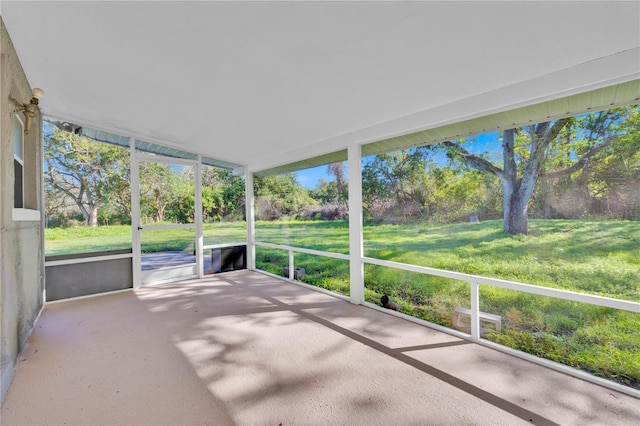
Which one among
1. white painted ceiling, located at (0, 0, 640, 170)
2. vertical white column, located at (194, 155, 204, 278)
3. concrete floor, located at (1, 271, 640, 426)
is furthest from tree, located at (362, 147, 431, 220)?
vertical white column, located at (194, 155, 204, 278)

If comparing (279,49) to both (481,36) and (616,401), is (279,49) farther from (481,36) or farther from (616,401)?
(616,401)

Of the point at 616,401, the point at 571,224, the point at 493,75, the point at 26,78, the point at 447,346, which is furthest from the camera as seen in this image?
the point at 26,78

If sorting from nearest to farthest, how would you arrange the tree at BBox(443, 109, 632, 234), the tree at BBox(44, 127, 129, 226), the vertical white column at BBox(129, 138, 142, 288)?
1. the tree at BBox(443, 109, 632, 234)
2. the tree at BBox(44, 127, 129, 226)
3. the vertical white column at BBox(129, 138, 142, 288)

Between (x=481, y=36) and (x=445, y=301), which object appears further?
(x=445, y=301)

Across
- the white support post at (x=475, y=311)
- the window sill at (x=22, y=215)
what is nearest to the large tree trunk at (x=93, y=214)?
the window sill at (x=22, y=215)

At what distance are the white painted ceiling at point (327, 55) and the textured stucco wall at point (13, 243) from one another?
1.05 ft

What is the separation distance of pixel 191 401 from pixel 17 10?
10.1 ft

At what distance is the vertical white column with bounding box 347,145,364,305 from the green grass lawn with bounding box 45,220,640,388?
4.8 inches

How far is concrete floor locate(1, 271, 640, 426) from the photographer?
173 cm

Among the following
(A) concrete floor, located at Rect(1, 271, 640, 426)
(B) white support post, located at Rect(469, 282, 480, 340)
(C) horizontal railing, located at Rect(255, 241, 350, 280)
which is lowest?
(A) concrete floor, located at Rect(1, 271, 640, 426)

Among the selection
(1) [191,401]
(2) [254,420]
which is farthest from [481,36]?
(1) [191,401]

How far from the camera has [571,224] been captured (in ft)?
7.88

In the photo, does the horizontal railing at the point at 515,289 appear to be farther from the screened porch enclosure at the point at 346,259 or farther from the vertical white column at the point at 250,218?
the vertical white column at the point at 250,218

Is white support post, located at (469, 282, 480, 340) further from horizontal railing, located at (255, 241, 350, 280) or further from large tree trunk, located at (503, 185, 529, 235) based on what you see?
horizontal railing, located at (255, 241, 350, 280)
